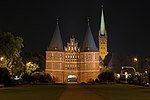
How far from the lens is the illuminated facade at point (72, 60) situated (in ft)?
515

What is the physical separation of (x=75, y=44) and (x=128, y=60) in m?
28.0

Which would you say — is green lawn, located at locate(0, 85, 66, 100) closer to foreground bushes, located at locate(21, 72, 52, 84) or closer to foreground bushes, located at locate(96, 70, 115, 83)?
foreground bushes, located at locate(21, 72, 52, 84)

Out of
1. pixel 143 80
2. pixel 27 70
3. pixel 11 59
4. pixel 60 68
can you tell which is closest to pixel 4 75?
pixel 11 59

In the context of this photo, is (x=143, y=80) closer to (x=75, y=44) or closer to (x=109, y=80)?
(x=109, y=80)

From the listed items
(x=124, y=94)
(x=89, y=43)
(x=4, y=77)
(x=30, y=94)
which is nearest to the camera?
(x=124, y=94)

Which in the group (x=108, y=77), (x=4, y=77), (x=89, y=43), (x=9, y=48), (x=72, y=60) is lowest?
(x=4, y=77)

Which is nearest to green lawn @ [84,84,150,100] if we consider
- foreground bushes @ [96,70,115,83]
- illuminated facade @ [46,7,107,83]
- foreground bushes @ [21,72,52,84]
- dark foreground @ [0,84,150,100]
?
dark foreground @ [0,84,150,100]

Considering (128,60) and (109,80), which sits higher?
(128,60)

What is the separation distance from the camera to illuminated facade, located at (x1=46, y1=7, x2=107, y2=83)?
157000 millimetres

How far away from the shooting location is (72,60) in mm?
162750

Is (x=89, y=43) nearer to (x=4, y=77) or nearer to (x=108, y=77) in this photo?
(x=108, y=77)

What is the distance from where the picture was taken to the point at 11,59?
8475cm

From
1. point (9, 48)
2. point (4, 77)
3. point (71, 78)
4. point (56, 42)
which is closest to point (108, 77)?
point (9, 48)

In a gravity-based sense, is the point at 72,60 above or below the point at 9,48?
above
